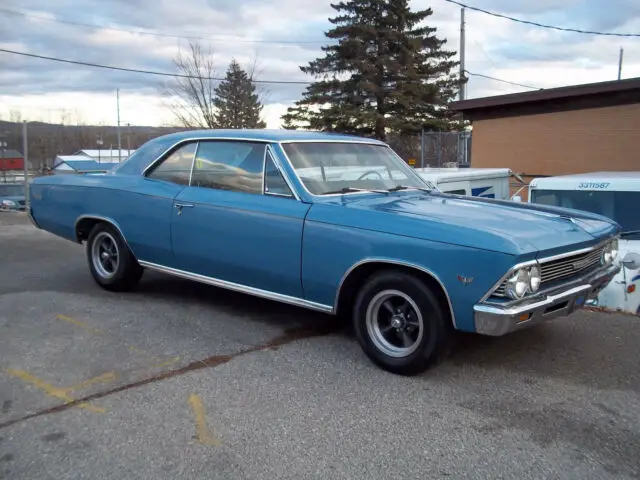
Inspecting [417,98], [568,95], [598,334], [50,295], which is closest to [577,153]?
[568,95]

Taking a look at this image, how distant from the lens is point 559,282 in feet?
12.8

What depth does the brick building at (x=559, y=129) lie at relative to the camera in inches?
495

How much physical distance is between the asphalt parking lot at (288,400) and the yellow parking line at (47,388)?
0.04ft

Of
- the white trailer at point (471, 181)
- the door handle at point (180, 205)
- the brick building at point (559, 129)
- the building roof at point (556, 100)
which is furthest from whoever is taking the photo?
the brick building at point (559, 129)

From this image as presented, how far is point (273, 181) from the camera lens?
475 cm

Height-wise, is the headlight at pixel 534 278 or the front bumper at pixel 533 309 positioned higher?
the headlight at pixel 534 278

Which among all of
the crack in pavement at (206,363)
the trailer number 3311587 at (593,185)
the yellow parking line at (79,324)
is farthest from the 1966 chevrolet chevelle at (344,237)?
the trailer number 3311587 at (593,185)

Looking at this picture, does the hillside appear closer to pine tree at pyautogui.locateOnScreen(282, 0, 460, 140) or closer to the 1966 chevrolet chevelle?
pine tree at pyautogui.locateOnScreen(282, 0, 460, 140)

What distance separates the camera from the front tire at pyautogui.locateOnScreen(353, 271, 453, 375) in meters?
3.80

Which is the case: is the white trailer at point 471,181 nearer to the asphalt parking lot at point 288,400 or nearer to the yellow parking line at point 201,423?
the asphalt parking lot at point 288,400

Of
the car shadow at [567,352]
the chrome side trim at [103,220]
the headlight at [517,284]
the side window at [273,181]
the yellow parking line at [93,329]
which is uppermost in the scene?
the side window at [273,181]

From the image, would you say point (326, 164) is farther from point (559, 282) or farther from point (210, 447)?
point (210, 447)

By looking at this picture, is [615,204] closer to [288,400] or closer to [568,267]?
[568,267]

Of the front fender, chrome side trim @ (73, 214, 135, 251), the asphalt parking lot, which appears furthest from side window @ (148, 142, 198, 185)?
the front fender
